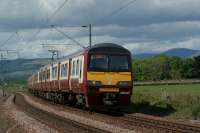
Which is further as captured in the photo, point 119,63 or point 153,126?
point 119,63

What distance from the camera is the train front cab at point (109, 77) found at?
85.1ft

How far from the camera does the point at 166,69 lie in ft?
514

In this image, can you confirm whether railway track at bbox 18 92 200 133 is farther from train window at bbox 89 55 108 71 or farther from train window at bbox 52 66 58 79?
train window at bbox 52 66 58 79

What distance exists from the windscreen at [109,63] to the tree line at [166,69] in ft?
264

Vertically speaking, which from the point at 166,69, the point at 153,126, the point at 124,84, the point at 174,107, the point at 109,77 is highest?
the point at 166,69

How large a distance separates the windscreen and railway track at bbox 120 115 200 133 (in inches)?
163

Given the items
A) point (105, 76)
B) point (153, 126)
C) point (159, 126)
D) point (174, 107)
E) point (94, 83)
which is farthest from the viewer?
point (174, 107)

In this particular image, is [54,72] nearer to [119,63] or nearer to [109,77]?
[119,63]

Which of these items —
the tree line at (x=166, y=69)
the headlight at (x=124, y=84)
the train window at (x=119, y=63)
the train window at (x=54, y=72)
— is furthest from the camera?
the tree line at (x=166, y=69)

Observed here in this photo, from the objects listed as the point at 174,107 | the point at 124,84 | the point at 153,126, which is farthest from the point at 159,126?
the point at 174,107

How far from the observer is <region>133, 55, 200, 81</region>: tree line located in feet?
419

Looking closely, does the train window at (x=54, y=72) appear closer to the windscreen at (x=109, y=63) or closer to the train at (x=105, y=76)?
the train at (x=105, y=76)

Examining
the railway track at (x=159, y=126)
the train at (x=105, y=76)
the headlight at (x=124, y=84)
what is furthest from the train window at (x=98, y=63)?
the railway track at (x=159, y=126)

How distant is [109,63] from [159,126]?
24.5 ft
